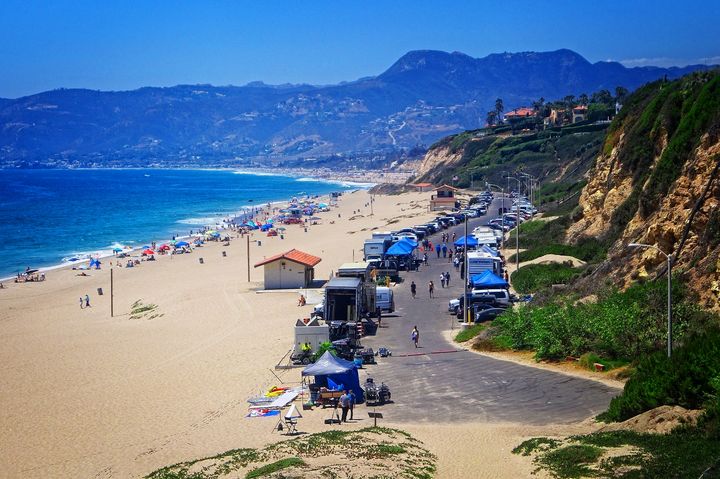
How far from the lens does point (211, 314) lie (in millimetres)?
32219

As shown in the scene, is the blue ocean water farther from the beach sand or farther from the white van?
the white van

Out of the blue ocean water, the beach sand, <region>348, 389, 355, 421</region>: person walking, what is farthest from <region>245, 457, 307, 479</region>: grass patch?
the blue ocean water

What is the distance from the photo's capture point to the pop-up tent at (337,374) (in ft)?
59.3

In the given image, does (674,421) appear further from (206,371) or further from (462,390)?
(206,371)

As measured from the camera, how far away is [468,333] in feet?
79.7

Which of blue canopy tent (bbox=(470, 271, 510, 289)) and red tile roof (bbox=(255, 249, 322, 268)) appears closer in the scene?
blue canopy tent (bbox=(470, 271, 510, 289))

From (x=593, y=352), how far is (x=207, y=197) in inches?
4252

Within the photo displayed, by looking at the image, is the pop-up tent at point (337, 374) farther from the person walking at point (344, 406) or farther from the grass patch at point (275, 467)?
the grass patch at point (275, 467)

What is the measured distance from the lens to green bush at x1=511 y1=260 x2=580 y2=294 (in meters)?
29.6

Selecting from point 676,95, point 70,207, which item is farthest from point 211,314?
point 70,207

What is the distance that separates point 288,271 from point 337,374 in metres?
17.5

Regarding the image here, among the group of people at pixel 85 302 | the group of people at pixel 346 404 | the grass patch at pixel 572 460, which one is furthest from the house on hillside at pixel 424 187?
the grass patch at pixel 572 460

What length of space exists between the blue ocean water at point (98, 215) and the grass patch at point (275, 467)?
42310mm

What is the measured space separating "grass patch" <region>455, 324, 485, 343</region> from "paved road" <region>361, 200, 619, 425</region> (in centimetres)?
46
